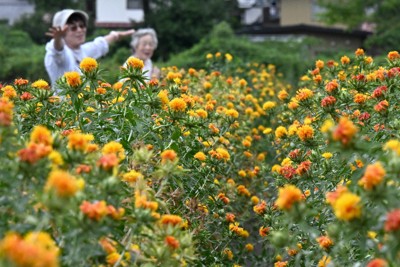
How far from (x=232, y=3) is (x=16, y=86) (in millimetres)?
21252

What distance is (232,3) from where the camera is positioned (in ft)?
77.0

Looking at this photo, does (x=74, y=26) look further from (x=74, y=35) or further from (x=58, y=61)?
(x=58, y=61)

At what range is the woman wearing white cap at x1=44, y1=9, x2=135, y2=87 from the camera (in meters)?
4.44

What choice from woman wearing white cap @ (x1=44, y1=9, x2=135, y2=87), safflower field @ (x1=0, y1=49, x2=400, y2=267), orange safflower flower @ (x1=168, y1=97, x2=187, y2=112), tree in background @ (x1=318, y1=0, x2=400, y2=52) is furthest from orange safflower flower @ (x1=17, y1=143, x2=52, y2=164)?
tree in background @ (x1=318, y1=0, x2=400, y2=52)

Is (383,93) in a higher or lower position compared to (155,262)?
higher

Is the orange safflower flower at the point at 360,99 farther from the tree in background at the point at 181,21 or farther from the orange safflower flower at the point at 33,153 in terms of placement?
the tree in background at the point at 181,21

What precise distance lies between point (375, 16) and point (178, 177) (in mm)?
14656

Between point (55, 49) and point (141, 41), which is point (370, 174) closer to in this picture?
point (55, 49)

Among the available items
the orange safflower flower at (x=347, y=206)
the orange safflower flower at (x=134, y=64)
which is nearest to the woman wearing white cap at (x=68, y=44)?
the orange safflower flower at (x=134, y=64)

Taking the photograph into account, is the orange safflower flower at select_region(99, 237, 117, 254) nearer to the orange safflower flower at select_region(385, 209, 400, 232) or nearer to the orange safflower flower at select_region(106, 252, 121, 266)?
the orange safflower flower at select_region(106, 252, 121, 266)

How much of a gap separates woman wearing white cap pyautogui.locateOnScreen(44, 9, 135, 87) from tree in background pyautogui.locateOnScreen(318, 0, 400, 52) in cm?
1055

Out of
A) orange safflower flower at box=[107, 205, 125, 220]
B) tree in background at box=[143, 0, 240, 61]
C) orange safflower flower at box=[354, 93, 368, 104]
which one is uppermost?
orange safflower flower at box=[107, 205, 125, 220]

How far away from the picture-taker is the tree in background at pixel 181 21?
19.5 meters

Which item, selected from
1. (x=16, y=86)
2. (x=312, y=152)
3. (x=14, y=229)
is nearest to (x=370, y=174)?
(x=14, y=229)
